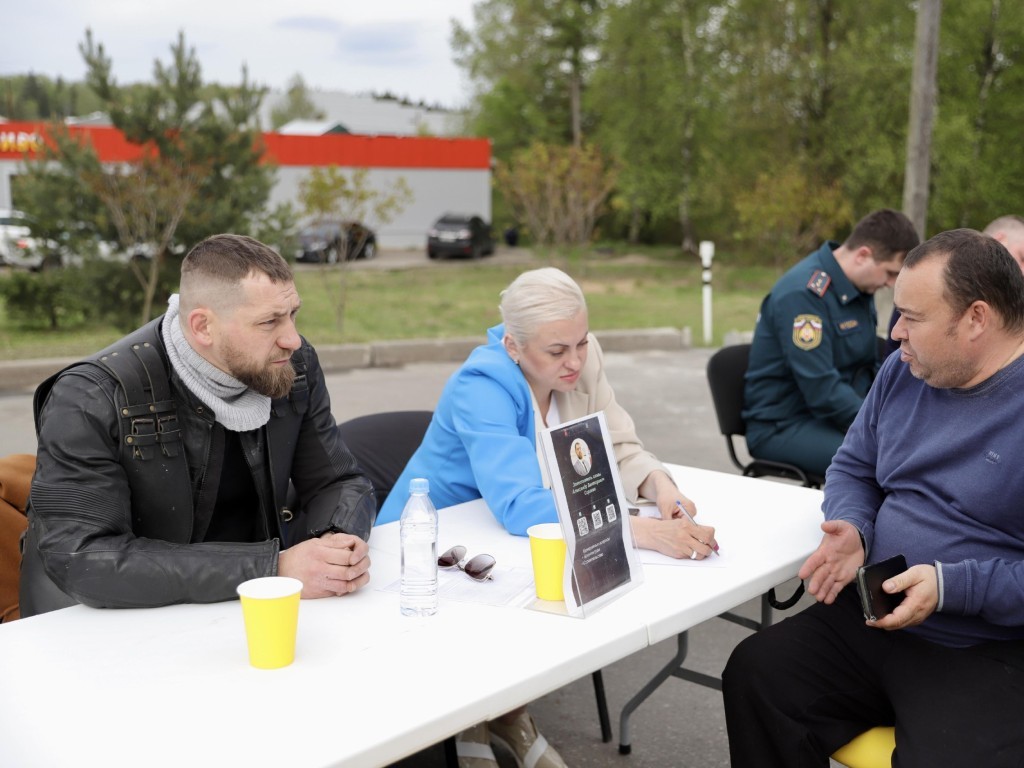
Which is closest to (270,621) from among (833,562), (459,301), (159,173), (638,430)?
(833,562)

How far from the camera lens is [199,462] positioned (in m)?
2.43

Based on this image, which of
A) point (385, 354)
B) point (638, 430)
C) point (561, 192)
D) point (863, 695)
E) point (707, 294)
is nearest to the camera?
point (863, 695)

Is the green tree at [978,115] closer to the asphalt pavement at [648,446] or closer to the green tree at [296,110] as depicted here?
the asphalt pavement at [648,446]

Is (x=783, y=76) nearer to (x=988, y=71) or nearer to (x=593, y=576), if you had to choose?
(x=988, y=71)

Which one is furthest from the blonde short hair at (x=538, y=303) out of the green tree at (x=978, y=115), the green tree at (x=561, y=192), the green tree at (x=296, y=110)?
the green tree at (x=296, y=110)

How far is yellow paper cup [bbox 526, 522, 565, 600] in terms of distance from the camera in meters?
2.12

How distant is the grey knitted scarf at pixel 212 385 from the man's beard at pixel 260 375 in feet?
0.10

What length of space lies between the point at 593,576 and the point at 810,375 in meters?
2.57

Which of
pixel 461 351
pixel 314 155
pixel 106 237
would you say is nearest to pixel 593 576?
pixel 461 351

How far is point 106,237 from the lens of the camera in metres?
12.1

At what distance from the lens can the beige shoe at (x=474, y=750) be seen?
9.02ft

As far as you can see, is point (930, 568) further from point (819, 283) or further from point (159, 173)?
point (159, 173)

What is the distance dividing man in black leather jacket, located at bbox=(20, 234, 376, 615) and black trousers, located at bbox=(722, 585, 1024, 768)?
98 centimetres

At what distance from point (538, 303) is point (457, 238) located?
85.7 feet
